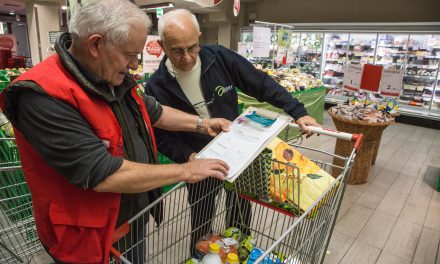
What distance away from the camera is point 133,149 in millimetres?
1156

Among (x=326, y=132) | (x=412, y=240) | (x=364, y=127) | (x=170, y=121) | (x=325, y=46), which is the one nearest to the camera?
(x=326, y=132)

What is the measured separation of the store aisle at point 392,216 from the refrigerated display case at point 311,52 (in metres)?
5.60

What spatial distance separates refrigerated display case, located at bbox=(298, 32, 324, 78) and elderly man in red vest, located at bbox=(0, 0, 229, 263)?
9.80 m

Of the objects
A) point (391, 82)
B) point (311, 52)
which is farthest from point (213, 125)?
point (311, 52)

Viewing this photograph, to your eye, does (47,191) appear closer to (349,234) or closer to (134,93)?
(134,93)

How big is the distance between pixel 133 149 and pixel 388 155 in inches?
197

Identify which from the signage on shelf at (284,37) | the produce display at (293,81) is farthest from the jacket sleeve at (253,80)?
the signage on shelf at (284,37)

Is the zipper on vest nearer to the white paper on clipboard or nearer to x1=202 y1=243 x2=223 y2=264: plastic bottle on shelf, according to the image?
the white paper on clipboard

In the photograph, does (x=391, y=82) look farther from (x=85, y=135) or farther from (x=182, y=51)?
(x=85, y=135)

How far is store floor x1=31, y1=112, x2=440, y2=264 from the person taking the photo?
260 cm

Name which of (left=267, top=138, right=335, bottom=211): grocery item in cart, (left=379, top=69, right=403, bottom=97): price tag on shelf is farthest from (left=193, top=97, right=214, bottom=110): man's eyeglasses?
(left=379, top=69, right=403, bottom=97): price tag on shelf

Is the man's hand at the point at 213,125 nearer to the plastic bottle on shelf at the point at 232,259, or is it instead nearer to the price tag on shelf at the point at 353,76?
the plastic bottle on shelf at the point at 232,259

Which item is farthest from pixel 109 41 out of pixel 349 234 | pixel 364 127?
pixel 364 127

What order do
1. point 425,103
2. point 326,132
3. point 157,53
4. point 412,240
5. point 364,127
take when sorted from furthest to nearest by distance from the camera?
point 425,103 < point 157,53 < point 364,127 < point 412,240 < point 326,132
